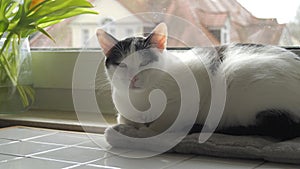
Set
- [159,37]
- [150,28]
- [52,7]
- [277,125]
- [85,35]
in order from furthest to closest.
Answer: [85,35] < [150,28] < [52,7] < [159,37] < [277,125]

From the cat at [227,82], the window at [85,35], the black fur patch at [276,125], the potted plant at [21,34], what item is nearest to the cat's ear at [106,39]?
the cat at [227,82]

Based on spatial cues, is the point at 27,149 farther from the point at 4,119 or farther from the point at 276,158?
the point at 276,158

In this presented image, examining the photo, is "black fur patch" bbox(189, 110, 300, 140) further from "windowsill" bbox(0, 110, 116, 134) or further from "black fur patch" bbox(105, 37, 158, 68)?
"windowsill" bbox(0, 110, 116, 134)

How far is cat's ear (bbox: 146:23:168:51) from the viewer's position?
3.45 ft

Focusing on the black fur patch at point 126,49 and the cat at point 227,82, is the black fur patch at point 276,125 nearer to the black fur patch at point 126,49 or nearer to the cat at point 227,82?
the cat at point 227,82

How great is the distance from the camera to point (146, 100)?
1066mm

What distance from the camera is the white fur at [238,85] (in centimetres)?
99

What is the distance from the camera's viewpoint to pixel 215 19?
1358mm

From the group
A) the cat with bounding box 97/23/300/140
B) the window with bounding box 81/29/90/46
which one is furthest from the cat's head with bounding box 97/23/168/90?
the window with bounding box 81/29/90/46

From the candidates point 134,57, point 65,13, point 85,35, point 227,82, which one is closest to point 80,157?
point 134,57

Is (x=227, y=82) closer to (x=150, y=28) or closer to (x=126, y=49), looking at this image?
(x=126, y=49)

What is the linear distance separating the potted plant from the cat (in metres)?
0.29

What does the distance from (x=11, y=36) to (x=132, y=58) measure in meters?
0.45

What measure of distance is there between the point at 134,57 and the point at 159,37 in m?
0.07
